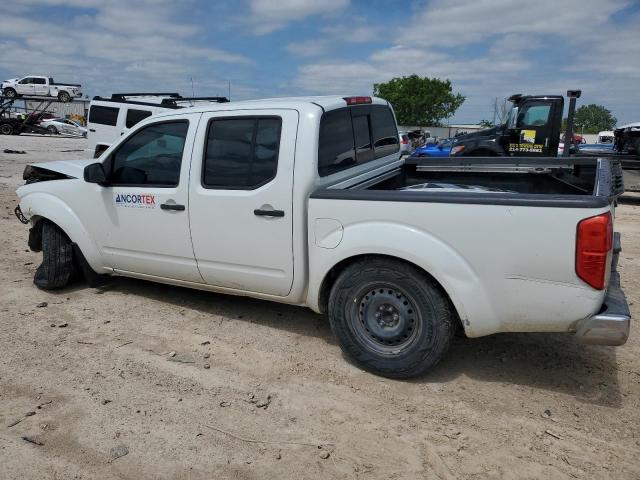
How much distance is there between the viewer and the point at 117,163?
452 centimetres

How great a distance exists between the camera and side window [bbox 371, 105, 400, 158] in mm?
4570

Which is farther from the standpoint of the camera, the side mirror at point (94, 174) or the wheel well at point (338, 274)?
the side mirror at point (94, 174)

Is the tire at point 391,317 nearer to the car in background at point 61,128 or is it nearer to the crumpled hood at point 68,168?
the crumpled hood at point 68,168

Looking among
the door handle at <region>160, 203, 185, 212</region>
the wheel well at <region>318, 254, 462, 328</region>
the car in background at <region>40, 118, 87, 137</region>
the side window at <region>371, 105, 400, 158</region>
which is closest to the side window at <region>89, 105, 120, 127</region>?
the door handle at <region>160, 203, 185, 212</region>

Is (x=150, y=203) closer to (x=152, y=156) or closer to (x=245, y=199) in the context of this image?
(x=152, y=156)

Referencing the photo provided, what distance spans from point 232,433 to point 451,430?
126cm

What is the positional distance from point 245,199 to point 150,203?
101 centimetres

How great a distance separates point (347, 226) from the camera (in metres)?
3.39

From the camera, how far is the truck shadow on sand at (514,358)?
3.38m

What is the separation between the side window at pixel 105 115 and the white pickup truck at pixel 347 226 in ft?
24.4

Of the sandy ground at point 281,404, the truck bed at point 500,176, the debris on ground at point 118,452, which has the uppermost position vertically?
the truck bed at point 500,176

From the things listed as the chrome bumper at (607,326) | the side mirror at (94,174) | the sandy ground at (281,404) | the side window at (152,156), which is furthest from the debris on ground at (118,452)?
the chrome bumper at (607,326)

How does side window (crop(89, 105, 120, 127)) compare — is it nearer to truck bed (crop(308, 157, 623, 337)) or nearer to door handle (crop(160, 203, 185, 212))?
door handle (crop(160, 203, 185, 212))

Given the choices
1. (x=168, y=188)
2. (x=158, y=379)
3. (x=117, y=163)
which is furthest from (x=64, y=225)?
(x=158, y=379)
